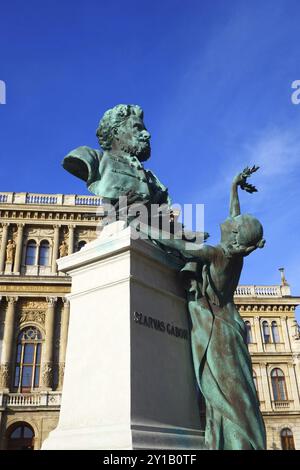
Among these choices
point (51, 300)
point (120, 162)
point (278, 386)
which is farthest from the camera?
point (278, 386)

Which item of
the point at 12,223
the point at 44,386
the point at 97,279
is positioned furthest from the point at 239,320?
the point at 12,223

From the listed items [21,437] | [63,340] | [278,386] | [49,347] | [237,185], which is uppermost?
[63,340]

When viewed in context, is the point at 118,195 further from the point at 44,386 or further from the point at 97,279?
the point at 44,386

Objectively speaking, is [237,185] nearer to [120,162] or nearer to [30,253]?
[120,162]

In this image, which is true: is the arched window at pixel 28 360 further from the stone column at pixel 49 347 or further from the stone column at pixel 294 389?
the stone column at pixel 294 389

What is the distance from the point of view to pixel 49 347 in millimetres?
27516

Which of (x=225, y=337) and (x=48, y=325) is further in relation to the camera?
(x=48, y=325)

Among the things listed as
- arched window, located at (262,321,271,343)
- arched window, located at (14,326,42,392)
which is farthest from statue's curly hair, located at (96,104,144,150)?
arched window, located at (262,321,271,343)

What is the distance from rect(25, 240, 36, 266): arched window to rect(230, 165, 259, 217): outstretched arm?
27458 mm

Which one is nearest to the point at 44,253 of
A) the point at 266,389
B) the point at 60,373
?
the point at 60,373

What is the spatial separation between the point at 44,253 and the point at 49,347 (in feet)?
19.7

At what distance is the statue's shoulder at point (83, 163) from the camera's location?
379 cm

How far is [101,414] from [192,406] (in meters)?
0.78

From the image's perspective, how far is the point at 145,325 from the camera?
3.17 m
